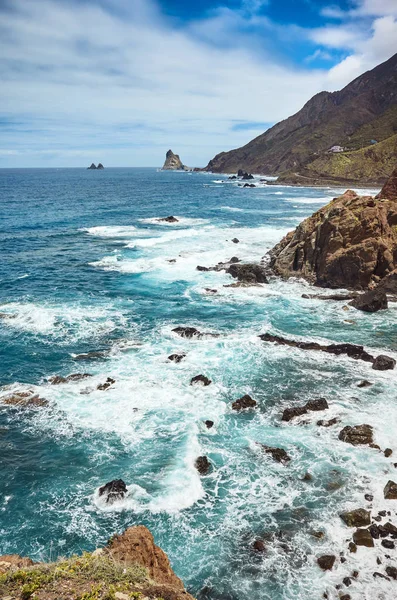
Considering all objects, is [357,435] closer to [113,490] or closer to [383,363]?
[383,363]

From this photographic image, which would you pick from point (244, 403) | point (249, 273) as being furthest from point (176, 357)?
point (249, 273)

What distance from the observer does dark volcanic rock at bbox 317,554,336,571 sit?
15373 millimetres

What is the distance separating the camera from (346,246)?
153ft

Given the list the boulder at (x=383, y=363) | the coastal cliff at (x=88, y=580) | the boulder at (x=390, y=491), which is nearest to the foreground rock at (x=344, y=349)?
the boulder at (x=383, y=363)

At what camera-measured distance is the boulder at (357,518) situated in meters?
17.1

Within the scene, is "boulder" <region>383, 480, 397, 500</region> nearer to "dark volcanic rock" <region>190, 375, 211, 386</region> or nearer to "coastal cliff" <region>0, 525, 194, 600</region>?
"coastal cliff" <region>0, 525, 194, 600</region>

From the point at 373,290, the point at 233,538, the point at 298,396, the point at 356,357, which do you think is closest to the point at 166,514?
the point at 233,538

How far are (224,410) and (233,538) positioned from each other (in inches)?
359

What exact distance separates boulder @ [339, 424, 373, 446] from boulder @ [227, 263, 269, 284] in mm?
29018

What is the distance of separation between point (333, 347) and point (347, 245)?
60.7 ft

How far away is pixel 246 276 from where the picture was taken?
50.4 meters

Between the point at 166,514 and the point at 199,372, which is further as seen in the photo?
the point at 199,372

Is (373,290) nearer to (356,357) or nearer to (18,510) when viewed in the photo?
(356,357)

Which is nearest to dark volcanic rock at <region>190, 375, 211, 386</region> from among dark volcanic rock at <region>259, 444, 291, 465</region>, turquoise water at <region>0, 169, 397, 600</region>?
turquoise water at <region>0, 169, 397, 600</region>
